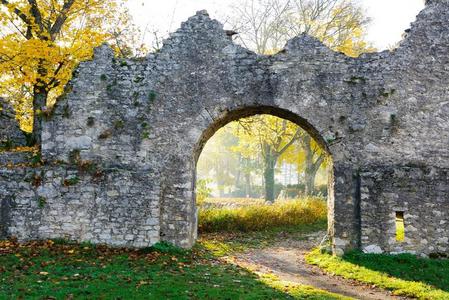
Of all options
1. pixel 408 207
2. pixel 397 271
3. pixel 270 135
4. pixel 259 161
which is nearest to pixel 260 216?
pixel 408 207

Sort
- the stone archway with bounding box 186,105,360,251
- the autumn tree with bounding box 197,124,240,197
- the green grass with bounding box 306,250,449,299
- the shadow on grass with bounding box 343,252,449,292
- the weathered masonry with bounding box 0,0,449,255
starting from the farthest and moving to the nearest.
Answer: the autumn tree with bounding box 197,124,240,197
the stone archway with bounding box 186,105,360,251
the weathered masonry with bounding box 0,0,449,255
the shadow on grass with bounding box 343,252,449,292
the green grass with bounding box 306,250,449,299

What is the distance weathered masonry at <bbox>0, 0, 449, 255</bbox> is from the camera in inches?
418

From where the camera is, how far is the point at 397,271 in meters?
9.62

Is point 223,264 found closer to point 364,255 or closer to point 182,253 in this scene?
point 182,253

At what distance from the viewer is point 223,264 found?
10.2m

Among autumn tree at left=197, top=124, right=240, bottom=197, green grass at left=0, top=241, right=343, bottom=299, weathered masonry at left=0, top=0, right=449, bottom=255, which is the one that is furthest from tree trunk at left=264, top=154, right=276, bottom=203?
autumn tree at left=197, top=124, right=240, bottom=197

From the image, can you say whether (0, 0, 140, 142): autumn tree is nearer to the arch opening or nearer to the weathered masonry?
the weathered masonry

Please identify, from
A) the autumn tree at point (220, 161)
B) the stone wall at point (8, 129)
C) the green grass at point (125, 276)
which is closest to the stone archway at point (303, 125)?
the green grass at point (125, 276)

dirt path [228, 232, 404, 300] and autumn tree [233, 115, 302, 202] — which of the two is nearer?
dirt path [228, 232, 404, 300]

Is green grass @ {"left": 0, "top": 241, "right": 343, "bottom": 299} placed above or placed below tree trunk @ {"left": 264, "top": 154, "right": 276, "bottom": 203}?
below

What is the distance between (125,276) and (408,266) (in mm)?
6514

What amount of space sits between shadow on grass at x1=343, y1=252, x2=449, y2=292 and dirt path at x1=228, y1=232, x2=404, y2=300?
0.96m

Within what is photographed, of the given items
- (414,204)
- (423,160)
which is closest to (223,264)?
(414,204)

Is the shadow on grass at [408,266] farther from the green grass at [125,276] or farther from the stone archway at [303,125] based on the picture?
the green grass at [125,276]
